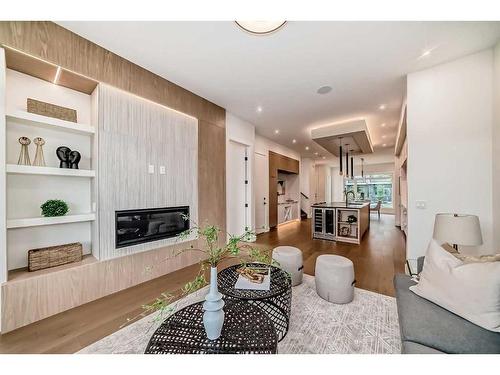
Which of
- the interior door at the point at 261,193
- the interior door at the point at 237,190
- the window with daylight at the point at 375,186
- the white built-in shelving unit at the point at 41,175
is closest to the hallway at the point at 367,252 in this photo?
the interior door at the point at 261,193

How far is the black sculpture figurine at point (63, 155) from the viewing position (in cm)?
241

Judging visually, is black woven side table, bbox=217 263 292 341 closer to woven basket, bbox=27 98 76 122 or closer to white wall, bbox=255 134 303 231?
woven basket, bbox=27 98 76 122

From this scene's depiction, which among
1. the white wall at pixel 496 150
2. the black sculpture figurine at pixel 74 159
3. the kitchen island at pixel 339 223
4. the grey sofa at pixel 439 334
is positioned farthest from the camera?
the kitchen island at pixel 339 223

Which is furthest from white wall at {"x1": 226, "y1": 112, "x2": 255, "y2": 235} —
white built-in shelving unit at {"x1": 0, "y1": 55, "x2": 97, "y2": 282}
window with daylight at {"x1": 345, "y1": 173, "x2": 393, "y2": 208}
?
window with daylight at {"x1": 345, "y1": 173, "x2": 393, "y2": 208}

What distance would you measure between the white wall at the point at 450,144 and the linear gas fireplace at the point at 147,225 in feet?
11.6

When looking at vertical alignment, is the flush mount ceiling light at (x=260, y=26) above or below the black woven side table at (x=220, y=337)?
above

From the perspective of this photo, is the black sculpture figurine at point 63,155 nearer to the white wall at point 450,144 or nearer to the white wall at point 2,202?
the white wall at point 2,202

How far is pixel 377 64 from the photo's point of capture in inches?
112

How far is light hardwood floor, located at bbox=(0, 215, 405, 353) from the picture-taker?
5.79ft

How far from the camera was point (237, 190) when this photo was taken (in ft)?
17.1
